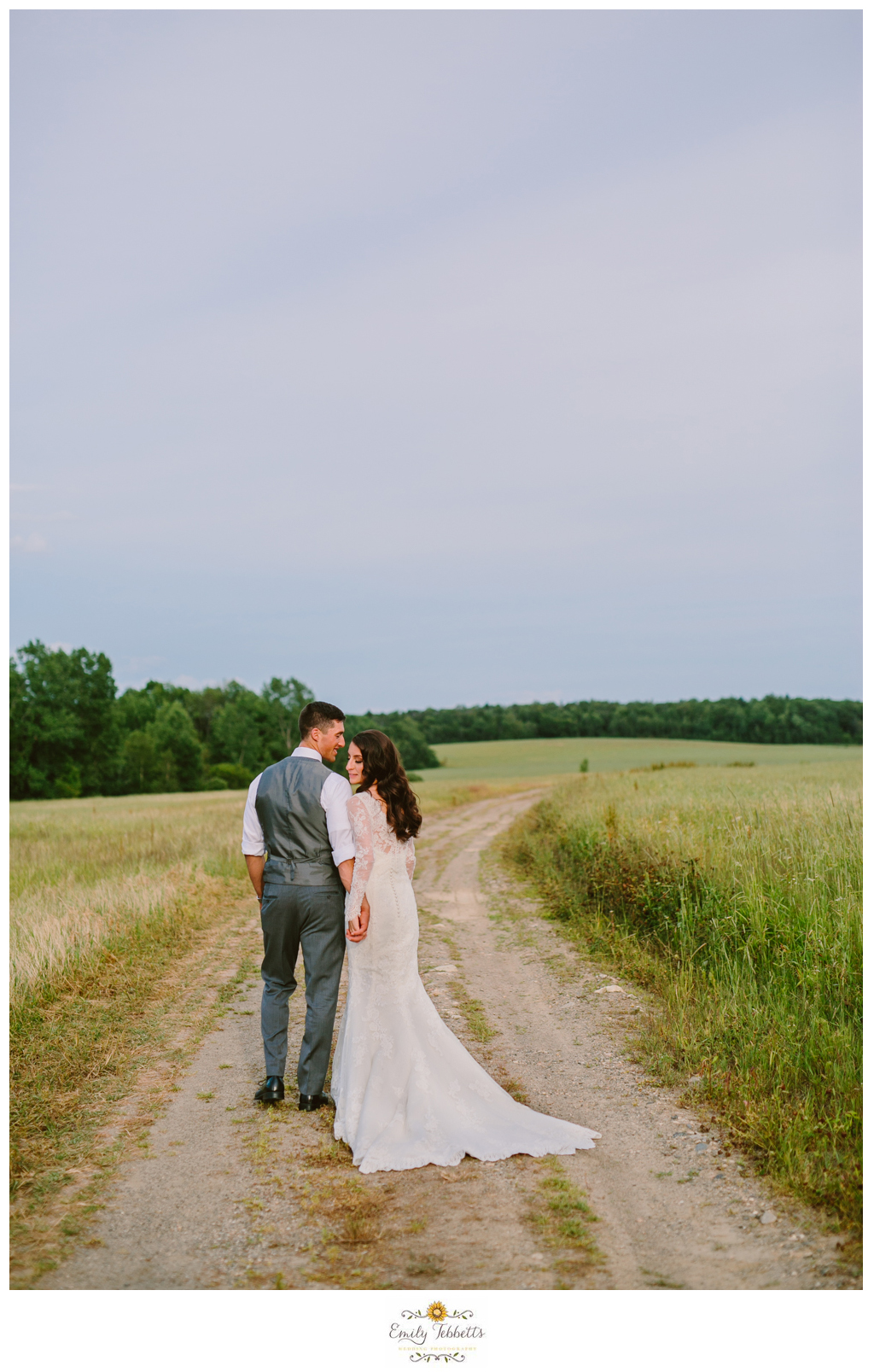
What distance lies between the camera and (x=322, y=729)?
5.84 meters

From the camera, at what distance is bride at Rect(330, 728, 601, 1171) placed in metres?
4.82

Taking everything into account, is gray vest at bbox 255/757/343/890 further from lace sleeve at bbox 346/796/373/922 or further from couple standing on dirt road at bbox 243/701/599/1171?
lace sleeve at bbox 346/796/373/922

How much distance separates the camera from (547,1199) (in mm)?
4191

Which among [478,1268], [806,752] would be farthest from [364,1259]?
[806,752]

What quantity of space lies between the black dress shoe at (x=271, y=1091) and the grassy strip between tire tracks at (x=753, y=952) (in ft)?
8.25

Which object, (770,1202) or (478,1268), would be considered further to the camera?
(770,1202)

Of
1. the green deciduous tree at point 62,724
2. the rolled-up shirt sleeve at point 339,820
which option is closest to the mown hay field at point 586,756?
the green deciduous tree at point 62,724

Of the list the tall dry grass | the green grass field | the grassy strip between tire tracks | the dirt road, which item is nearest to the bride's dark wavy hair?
the dirt road

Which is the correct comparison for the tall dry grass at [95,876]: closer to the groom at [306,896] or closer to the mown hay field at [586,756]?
the groom at [306,896]

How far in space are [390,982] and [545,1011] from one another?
2612 millimetres

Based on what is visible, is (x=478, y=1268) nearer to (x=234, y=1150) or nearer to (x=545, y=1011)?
(x=234, y=1150)

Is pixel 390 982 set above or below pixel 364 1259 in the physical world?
above

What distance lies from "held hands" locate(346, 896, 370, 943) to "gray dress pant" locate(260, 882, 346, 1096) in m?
0.30

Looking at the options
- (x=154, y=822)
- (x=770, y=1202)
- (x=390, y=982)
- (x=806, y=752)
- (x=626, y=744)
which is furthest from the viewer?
(x=626, y=744)
